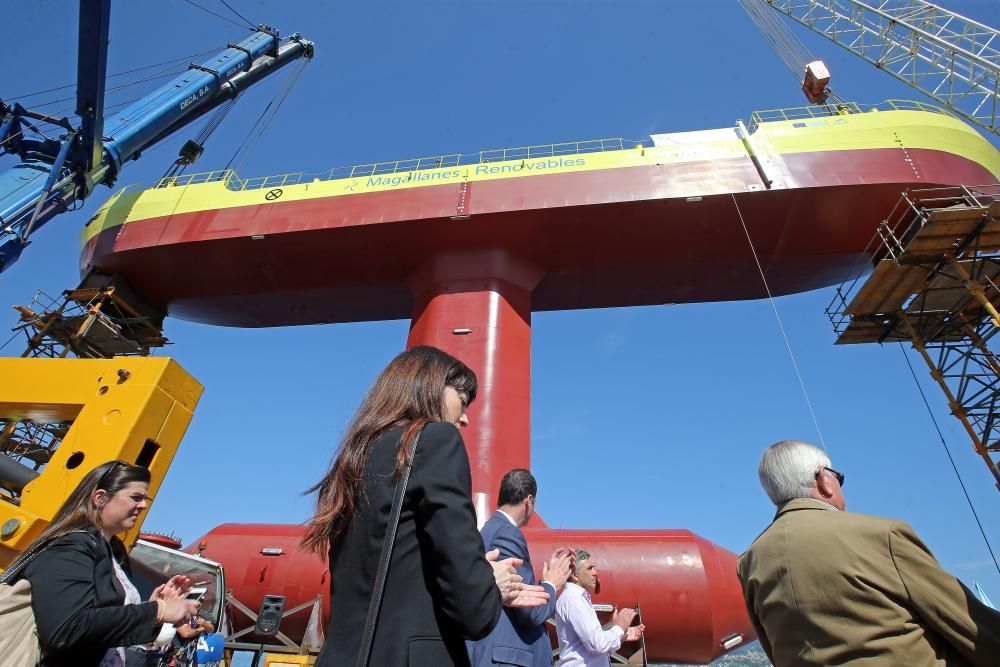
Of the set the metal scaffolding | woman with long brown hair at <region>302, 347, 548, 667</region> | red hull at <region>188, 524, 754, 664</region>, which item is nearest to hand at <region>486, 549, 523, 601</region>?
woman with long brown hair at <region>302, 347, 548, 667</region>

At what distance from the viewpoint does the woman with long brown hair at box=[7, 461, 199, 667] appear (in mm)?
1681

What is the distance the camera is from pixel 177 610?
2152mm

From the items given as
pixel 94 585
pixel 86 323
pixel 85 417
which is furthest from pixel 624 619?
pixel 86 323

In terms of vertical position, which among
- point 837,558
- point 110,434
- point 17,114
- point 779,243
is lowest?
point 837,558

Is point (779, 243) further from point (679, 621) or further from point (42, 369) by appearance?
point (42, 369)

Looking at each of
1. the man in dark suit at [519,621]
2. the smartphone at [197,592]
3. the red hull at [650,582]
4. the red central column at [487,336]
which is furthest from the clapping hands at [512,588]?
the red central column at [487,336]

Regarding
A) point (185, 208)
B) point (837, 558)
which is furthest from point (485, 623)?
point (185, 208)

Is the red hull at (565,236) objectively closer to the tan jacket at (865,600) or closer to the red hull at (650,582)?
the red hull at (650,582)

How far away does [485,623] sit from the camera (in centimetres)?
119

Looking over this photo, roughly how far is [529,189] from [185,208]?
8225mm

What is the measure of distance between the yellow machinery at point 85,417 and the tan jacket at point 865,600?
3.59 metres

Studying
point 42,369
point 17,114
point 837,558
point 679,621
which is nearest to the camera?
point 837,558

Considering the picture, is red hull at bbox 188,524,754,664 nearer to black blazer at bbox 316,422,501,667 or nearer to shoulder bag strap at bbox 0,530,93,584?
shoulder bag strap at bbox 0,530,93,584

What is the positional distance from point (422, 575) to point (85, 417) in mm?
3600
